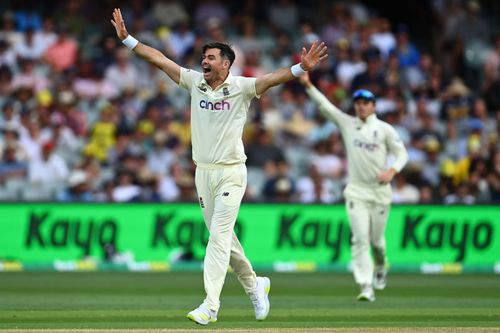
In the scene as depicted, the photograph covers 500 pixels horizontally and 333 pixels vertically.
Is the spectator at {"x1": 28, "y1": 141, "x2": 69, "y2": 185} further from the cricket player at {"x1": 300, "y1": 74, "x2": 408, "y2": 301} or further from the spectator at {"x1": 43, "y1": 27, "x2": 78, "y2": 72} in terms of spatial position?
the cricket player at {"x1": 300, "y1": 74, "x2": 408, "y2": 301}

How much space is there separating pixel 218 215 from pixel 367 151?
3.93m

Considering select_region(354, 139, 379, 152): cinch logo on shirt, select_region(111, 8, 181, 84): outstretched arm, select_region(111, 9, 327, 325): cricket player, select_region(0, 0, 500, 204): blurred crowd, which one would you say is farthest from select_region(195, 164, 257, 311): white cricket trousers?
select_region(0, 0, 500, 204): blurred crowd

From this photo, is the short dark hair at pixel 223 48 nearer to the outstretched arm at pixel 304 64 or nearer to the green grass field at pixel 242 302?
the outstretched arm at pixel 304 64

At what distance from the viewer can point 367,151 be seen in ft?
41.7

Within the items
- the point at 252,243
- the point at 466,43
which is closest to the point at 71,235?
the point at 252,243

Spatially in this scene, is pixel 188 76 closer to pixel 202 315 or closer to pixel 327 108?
pixel 202 315

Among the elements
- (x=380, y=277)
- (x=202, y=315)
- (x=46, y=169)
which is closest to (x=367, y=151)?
(x=380, y=277)

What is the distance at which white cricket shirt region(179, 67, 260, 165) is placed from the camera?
916cm

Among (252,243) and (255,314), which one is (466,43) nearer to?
(252,243)

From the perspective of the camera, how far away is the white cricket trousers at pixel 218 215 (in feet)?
29.6

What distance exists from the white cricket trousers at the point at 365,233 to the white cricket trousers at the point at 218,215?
305 cm

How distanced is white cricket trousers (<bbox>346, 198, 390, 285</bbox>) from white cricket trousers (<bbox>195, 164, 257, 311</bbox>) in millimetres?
3051

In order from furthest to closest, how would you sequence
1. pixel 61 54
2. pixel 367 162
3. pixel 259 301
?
1. pixel 61 54
2. pixel 367 162
3. pixel 259 301

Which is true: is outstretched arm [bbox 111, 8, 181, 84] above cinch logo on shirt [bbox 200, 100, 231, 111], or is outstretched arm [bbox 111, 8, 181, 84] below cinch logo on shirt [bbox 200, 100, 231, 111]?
above
